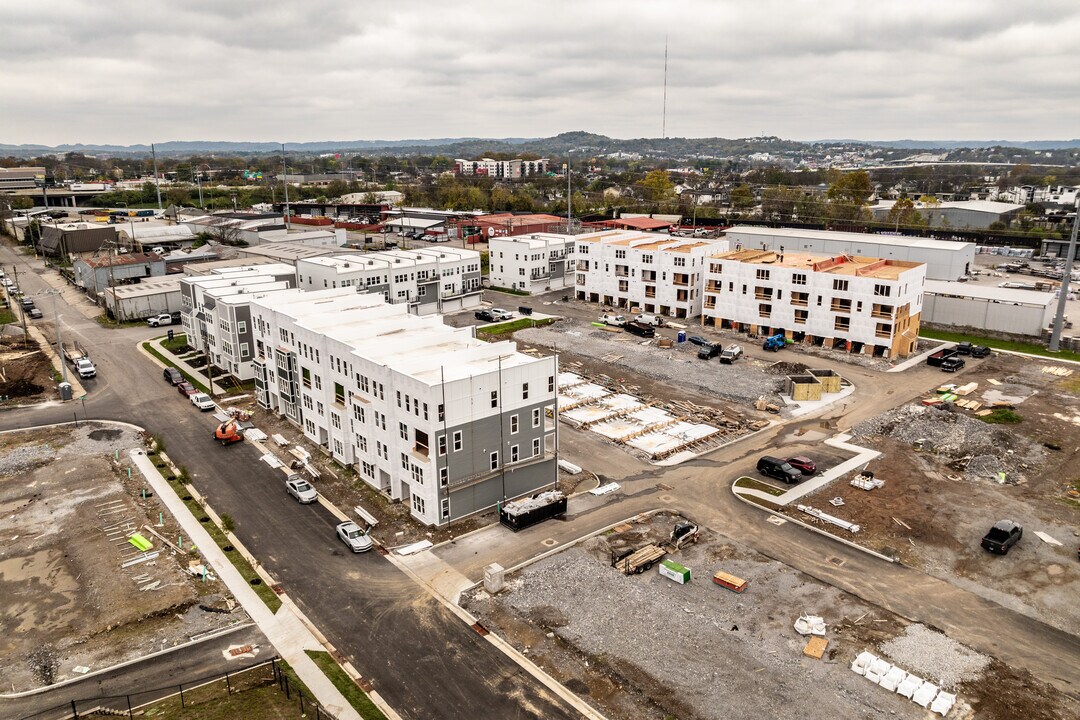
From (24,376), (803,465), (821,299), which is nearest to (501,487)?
(803,465)

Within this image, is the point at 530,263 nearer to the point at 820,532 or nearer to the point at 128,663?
the point at 820,532

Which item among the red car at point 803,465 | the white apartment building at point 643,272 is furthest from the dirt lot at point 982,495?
the white apartment building at point 643,272

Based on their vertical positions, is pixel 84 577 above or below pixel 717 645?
below

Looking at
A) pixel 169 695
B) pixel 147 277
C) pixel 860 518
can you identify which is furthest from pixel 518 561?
pixel 147 277

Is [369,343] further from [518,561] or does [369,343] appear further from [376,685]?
[376,685]

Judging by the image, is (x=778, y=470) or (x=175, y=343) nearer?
(x=778, y=470)

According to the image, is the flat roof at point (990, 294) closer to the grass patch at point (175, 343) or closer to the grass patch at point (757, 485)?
the grass patch at point (757, 485)
